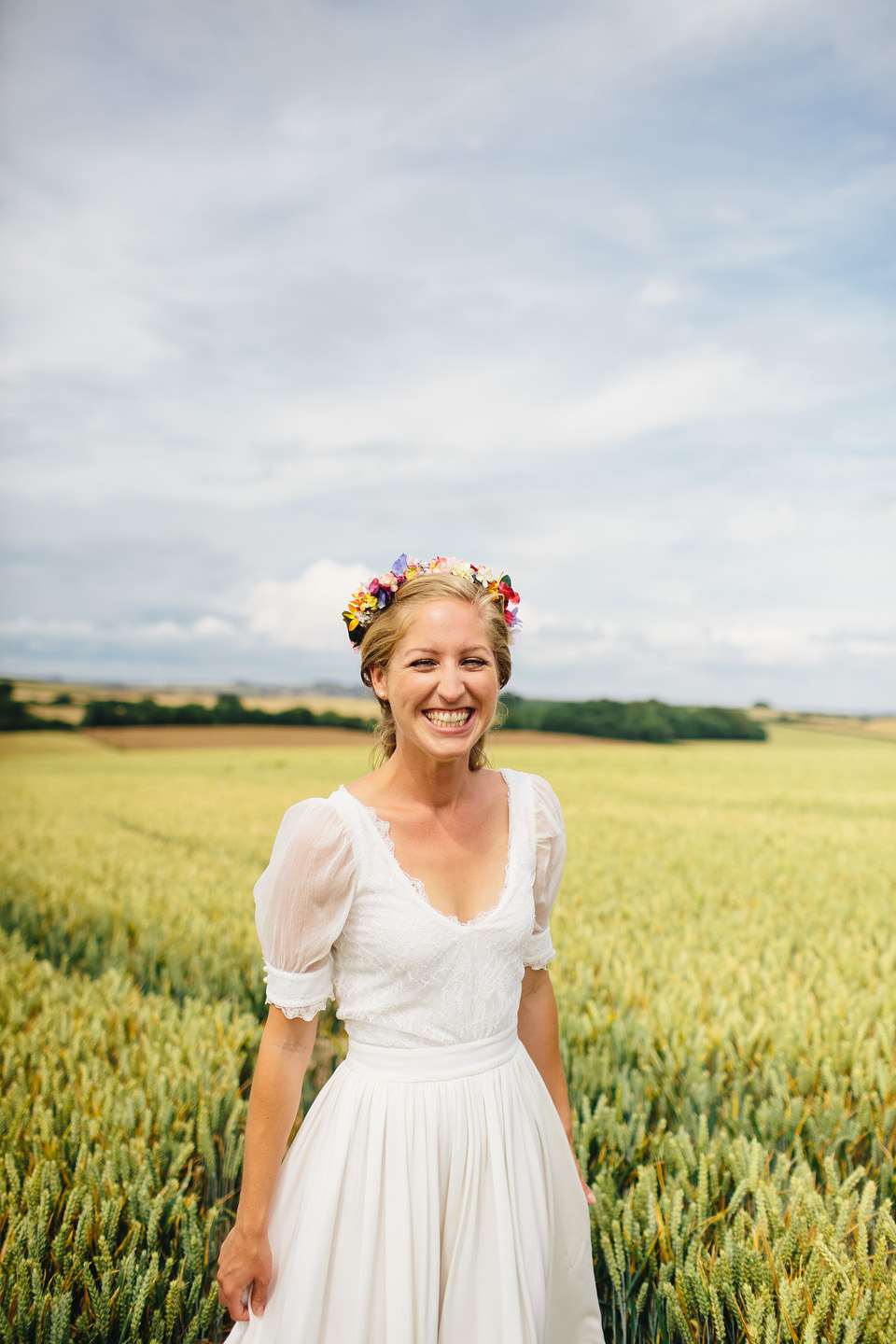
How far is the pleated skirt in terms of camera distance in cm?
169

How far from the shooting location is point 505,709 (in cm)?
229

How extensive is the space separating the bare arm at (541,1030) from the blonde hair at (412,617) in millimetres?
793

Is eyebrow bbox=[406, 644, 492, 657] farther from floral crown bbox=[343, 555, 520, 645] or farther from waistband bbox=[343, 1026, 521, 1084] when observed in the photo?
waistband bbox=[343, 1026, 521, 1084]

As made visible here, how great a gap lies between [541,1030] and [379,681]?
1.00 m

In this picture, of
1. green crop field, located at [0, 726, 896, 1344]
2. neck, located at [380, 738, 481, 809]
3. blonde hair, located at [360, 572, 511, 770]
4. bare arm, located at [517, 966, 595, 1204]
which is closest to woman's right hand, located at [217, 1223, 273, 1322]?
green crop field, located at [0, 726, 896, 1344]

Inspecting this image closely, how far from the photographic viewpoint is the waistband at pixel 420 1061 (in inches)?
70.3

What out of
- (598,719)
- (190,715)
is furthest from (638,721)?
A: (190,715)

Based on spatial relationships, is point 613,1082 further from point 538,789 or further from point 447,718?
point 447,718

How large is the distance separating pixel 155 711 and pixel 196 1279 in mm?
24174

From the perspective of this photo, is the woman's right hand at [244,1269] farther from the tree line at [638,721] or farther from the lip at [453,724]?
the tree line at [638,721]

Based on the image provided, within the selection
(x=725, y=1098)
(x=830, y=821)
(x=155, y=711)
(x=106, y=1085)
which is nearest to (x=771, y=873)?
(x=830, y=821)

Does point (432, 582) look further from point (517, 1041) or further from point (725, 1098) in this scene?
point (725, 1098)

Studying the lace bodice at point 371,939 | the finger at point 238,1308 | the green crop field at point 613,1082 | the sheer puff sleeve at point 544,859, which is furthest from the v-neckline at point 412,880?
the green crop field at point 613,1082

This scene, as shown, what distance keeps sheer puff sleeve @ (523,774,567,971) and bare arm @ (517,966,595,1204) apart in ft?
0.22
